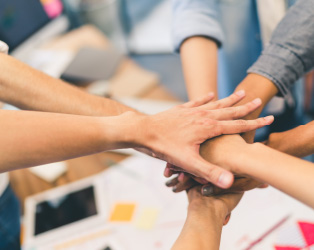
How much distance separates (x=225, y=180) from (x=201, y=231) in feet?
0.48

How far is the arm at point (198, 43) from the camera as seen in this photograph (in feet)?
3.50

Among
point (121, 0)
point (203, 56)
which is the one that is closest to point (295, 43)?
point (203, 56)

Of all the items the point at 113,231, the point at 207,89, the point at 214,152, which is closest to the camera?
the point at 214,152

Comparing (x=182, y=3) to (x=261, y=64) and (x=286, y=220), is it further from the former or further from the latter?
(x=286, y=220)

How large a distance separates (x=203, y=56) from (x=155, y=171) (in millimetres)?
432

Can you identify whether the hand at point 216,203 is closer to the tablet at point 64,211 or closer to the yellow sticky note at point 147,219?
the yellow sticky note at point 147,219

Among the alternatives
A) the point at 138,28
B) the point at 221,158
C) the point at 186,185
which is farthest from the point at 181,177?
the point at 138,28

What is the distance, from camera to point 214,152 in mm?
826

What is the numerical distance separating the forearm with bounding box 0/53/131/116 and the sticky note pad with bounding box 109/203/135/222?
300 mm

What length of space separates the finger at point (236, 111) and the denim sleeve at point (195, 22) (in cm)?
32

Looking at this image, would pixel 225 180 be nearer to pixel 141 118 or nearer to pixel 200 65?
pixel 141 118

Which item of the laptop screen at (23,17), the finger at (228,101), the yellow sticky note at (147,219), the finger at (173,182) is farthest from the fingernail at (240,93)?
the laptop screen at (23,17)

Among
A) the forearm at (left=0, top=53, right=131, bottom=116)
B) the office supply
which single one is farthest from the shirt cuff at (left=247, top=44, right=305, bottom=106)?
the office supply

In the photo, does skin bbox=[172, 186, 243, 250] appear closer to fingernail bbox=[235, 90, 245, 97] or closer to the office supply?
fingernail bbox=[235, 90, 245, 97]
